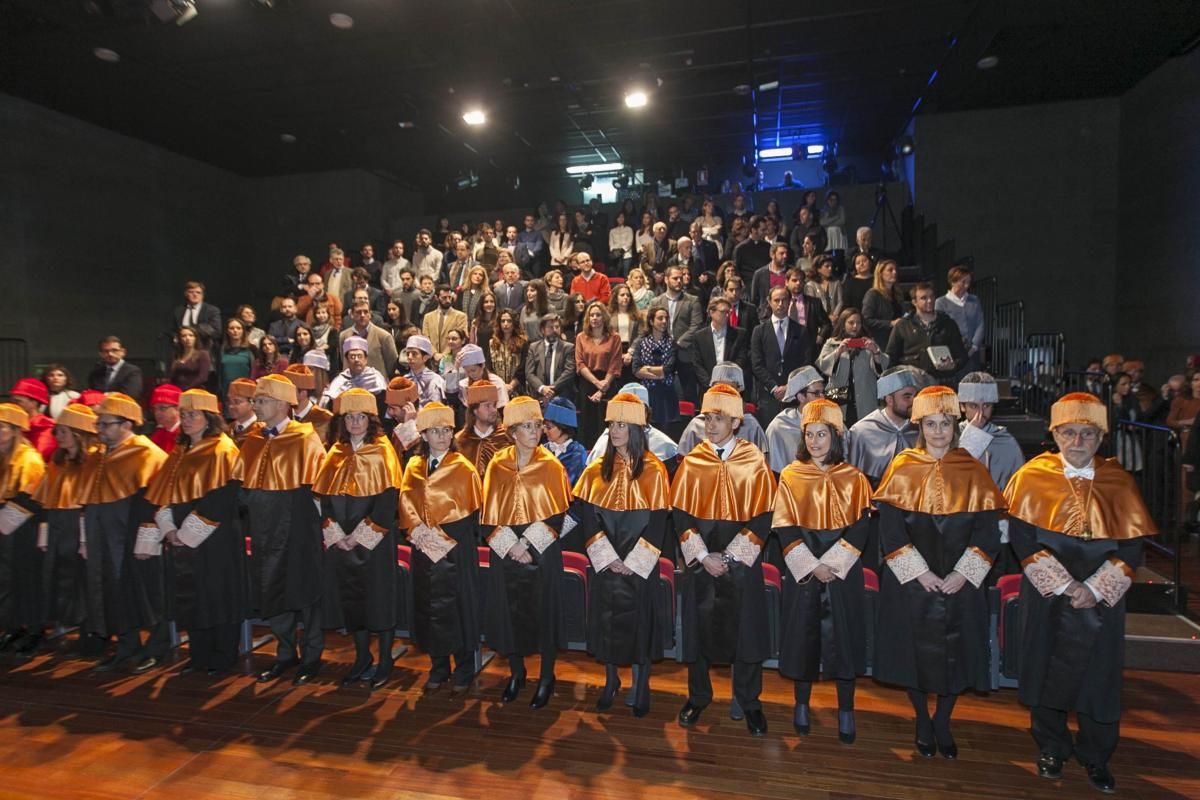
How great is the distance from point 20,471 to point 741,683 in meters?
5.10

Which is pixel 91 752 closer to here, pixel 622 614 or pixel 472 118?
pixel 622 614

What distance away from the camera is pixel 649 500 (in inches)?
143

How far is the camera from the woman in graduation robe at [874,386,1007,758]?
125 inches

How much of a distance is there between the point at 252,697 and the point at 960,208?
516 inches

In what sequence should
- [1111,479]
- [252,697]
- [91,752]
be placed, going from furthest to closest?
[252,697] < [91,752] < [1111,479]

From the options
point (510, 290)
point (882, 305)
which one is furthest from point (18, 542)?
point (882, 305)

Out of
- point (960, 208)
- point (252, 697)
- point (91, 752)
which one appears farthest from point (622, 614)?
point (960, 208)

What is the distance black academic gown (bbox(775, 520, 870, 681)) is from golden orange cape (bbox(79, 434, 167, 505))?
412cm

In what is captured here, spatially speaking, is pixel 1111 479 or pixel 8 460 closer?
pixel 1111 479

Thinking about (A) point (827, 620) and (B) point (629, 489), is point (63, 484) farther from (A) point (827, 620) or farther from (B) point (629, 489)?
(A) point (827, 620)

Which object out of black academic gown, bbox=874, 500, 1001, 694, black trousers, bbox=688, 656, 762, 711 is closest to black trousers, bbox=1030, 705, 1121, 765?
black academic gown, bbox=874, 500, 1001, 694

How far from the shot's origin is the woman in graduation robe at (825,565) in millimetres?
3338

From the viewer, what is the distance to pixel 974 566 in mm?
3152

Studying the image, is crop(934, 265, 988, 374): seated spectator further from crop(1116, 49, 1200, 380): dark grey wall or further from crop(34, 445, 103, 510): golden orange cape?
crop(34, 445, 103, 510): golden orange cape
